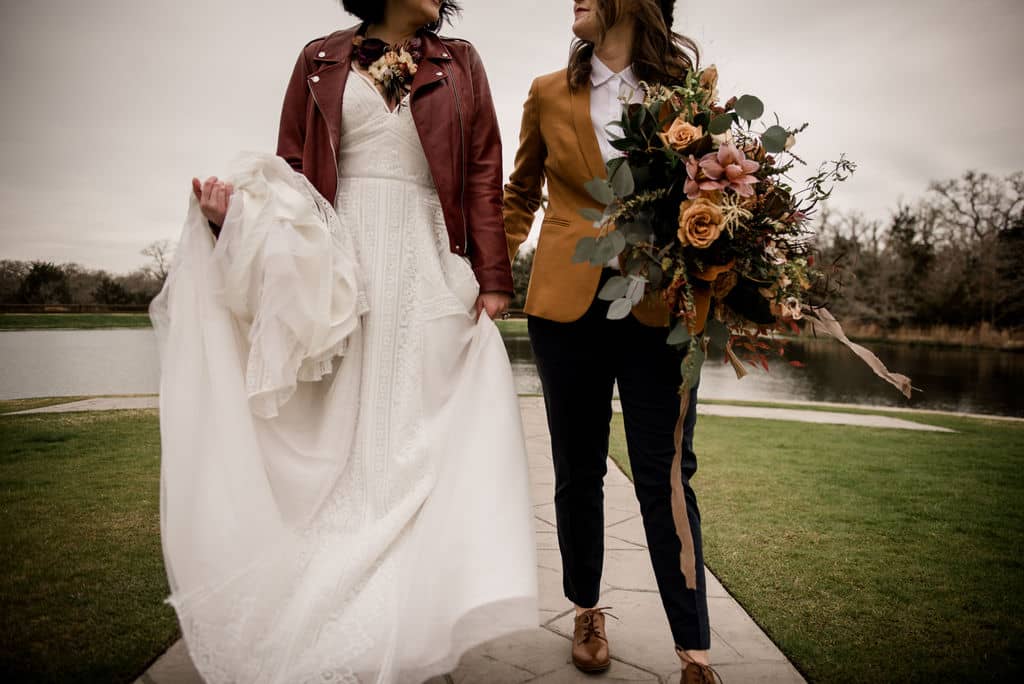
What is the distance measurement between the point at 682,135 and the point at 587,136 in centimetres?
52

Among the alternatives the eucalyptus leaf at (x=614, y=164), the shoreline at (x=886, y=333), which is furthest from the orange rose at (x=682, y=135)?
the shoreline at (x=886, y=333)

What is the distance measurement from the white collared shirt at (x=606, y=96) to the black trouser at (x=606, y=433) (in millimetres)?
487

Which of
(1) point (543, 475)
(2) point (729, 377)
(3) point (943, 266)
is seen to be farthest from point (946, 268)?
(1) point (543, 475)

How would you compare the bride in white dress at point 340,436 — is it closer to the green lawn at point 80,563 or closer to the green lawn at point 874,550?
the green lawn at point 80,563

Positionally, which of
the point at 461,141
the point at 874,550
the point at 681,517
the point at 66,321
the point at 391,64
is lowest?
the point at 874,550

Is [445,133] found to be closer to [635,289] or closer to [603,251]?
[603,251]

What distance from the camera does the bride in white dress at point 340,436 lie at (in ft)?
5.65

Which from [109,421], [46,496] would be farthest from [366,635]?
[109,421]

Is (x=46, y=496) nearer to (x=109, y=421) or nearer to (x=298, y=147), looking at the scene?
(x=109, y=421)

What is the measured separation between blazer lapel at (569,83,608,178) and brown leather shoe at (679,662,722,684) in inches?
65.4

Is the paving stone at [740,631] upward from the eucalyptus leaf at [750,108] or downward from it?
downward

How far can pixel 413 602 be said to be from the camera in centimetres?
177

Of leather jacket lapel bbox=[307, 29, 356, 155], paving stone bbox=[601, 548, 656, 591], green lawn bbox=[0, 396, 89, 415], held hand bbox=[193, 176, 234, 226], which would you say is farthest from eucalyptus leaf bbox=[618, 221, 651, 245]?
green lawn bbox=[0, 396, 89, 415]

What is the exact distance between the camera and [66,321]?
2130cm
